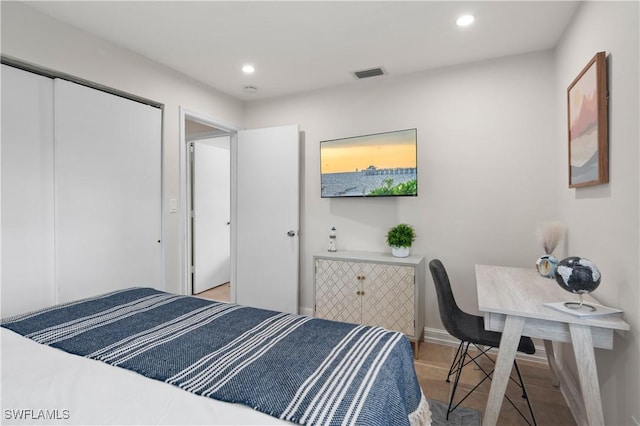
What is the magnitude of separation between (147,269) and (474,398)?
2.68 m

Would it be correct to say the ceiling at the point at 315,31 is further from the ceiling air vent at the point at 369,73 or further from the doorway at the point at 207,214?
the doorway at the point at 207,214

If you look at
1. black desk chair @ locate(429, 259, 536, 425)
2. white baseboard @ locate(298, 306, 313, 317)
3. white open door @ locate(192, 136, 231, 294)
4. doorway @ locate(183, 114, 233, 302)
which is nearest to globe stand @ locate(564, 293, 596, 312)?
black desk chair @ locate(429, 259, 536, 425)

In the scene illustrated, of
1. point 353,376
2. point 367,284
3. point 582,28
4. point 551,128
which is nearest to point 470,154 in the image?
point 551,128

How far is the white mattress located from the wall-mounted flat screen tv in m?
2.49

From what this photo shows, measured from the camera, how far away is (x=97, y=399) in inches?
36.8

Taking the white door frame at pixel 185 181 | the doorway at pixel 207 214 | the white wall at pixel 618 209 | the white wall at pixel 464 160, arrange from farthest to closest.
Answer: the doorway at pixel 207 214 < the white door frame at pixel 185 181 < the white wall at pixel 464 160 < the white wall at pixel 618 209

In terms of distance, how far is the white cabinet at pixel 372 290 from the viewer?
2783mm

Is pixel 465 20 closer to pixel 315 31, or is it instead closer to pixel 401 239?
pixel 315 31

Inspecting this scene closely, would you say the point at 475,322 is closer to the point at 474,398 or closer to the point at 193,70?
the point at 474,398

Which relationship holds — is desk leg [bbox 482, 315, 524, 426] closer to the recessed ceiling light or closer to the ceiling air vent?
the recessed ceiling light

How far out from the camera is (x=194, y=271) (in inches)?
183

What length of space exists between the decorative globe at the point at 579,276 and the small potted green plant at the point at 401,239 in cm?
150

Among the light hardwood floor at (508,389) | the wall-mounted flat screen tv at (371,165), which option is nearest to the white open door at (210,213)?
the wall-mounted flat screen tv at (371,165)

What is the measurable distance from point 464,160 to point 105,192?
2.96 metres
